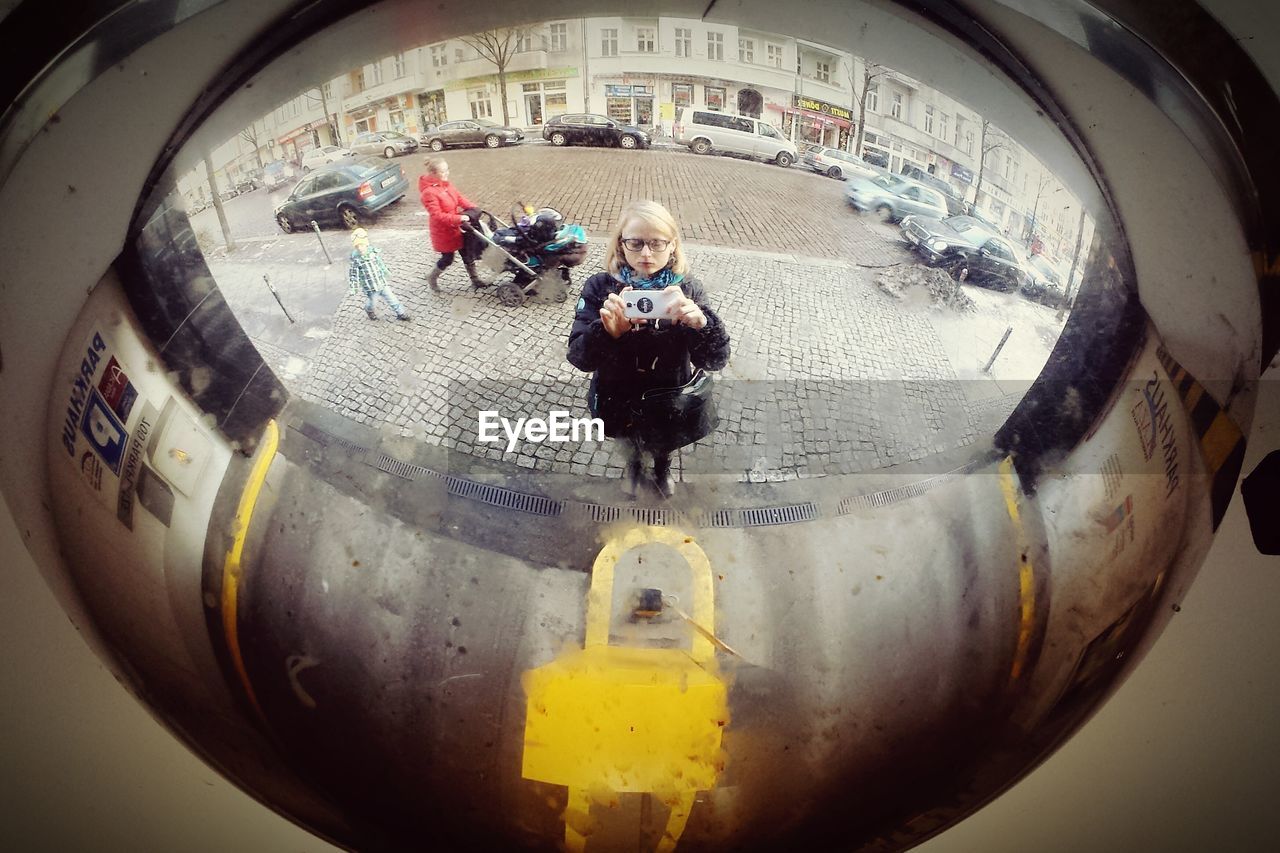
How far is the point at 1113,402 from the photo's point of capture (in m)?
1.04

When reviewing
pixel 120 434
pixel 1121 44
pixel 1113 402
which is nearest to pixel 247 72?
pixel 120 434

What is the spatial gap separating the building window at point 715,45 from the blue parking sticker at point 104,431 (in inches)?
39.8

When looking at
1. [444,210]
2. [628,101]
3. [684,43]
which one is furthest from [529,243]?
[684,43]

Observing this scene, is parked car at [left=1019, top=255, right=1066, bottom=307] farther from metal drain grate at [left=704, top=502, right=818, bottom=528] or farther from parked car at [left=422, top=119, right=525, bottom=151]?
parked car at [left=422, top=119, right=525, bottom=151]

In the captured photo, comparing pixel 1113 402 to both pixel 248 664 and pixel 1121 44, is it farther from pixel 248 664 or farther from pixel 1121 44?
pixel 248 664

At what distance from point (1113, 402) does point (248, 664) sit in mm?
1410

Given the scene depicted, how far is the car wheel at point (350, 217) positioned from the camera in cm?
97

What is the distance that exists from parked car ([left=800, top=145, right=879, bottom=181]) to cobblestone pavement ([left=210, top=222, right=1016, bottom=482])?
0.02 m

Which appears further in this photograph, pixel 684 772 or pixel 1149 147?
pixel 684 772

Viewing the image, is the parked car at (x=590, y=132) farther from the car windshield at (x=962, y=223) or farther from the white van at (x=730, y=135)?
the car windshield at (x=962, y=223)

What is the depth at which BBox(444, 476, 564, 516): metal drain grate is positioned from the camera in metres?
1.03

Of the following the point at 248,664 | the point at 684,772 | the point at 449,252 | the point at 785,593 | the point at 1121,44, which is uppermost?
the point at 1121,44

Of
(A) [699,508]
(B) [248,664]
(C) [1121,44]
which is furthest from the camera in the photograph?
(B) [248,664]

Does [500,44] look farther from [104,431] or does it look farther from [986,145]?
[104,431]
